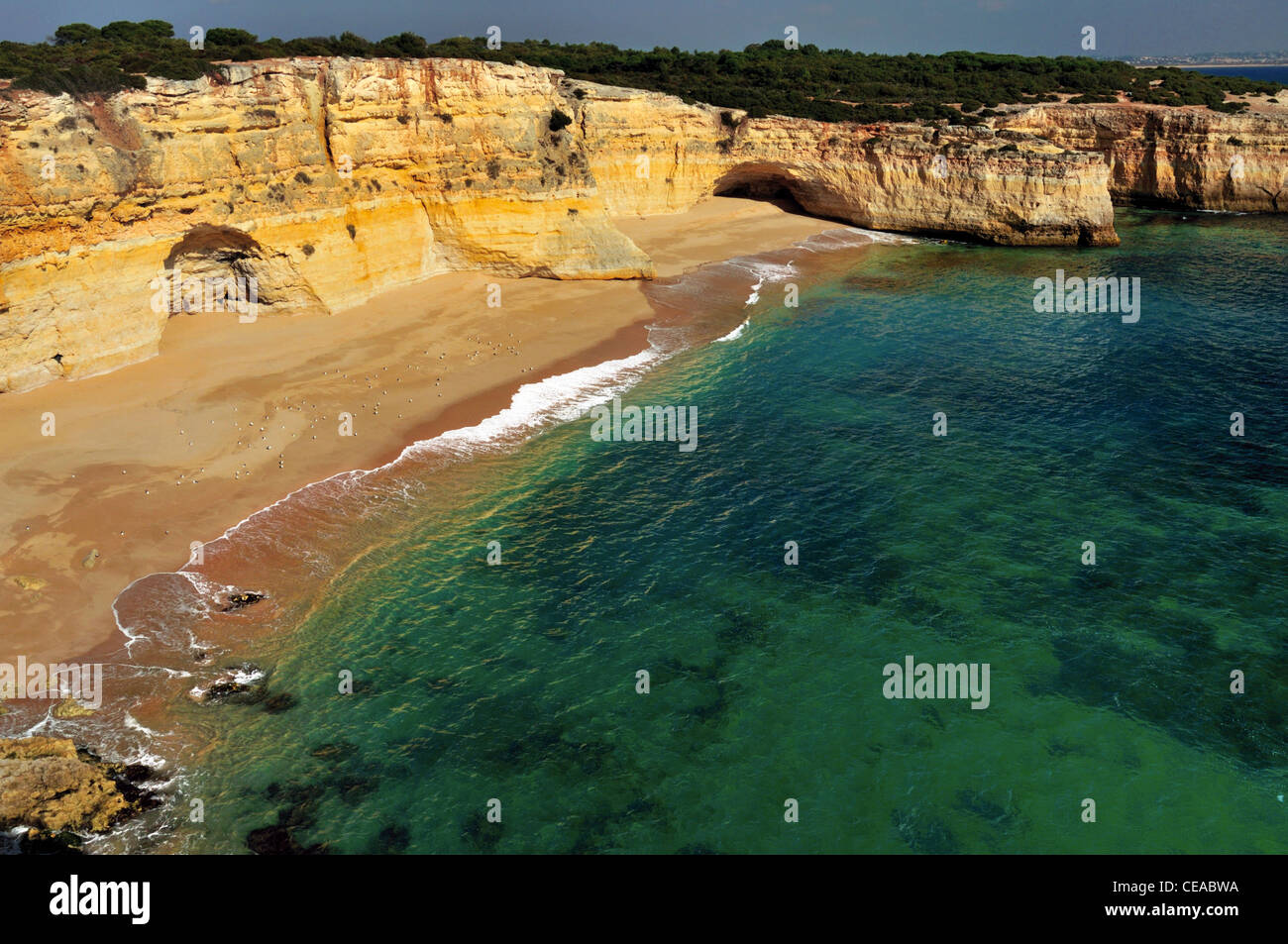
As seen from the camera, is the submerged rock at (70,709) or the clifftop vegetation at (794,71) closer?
the submerged rock at (70,709)

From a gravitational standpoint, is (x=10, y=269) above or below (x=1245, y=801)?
above

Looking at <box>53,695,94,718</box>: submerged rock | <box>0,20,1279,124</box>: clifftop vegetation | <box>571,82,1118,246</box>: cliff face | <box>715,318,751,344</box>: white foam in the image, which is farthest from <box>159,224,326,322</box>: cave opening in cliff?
<box>571,82,1118,246</box>: cliff face

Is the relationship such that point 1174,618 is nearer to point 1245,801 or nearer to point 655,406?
point 1245,801

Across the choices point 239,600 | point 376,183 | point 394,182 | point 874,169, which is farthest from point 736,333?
point 239,600

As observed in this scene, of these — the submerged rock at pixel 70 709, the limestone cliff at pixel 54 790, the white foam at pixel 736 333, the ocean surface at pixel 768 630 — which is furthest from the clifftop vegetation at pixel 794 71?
the limestone cliff at pixel 54 790

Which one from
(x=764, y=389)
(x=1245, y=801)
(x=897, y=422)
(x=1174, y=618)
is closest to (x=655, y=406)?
(x=764, y=389)

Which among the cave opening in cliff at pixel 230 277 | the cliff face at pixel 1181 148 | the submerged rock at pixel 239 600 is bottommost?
the submerged rock at pixel 239 600

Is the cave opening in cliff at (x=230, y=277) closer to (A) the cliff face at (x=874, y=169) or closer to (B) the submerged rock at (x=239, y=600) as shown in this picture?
(B) the submerged rock at (x=239, y=600)
